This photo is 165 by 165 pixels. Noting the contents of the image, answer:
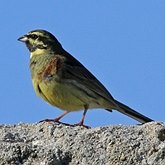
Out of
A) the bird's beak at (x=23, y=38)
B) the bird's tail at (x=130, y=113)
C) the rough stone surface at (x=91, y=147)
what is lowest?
the rough stone surface at (x=91, y=147)

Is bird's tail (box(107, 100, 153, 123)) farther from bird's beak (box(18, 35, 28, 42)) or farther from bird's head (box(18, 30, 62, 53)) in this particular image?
bird's beak (box(18, 35, 28, 42))

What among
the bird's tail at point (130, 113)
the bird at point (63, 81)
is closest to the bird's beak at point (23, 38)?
the bird at point (63, 81)

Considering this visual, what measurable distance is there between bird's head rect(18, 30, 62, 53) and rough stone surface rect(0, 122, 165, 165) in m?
4.02

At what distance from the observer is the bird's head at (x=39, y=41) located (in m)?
9.59

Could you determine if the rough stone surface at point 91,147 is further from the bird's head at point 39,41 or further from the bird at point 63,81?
the bird's head at point 39,41

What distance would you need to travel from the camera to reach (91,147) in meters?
5.16

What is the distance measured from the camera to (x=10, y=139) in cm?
545

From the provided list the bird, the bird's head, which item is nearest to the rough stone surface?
the bird

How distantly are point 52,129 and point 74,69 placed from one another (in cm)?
343

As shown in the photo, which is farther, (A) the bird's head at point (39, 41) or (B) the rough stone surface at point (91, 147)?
(A) the bird's head at point (39, 41)

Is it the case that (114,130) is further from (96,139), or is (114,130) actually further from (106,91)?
(106,91)

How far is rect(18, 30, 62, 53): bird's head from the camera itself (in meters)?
9.59

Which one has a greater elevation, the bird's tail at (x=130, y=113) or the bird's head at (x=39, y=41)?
the bird's head at (x=39, y=41)

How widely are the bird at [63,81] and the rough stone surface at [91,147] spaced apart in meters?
2.73
